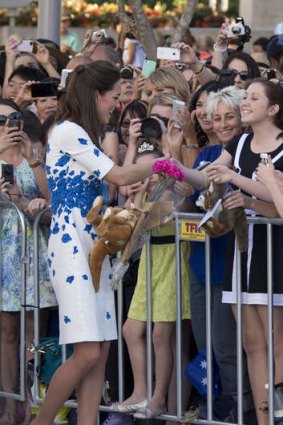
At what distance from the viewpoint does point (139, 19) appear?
38.3 feet

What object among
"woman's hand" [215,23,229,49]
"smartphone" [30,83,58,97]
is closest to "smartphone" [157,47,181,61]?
"smartphone" [30,83,58,97]

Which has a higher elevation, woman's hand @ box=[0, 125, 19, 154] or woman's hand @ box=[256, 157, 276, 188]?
woman's hand @ box=[0, 125, 19, 154]

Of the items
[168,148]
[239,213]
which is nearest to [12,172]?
[168,148]

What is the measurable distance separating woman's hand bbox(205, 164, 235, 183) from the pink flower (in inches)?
6.2

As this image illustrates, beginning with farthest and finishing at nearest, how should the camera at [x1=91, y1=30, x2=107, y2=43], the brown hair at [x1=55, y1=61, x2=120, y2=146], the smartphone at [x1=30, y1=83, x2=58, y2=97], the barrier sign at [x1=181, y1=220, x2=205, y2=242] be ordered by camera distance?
1. the camera at [x1=91, y1=30, x2=107, y2=43]
2. the smartphone at [x1=30, y1=83, x2=58, y2=97]
3. the barrier sign at [x1=181, y1=220, x2=205, y2=242]
4. the brown hair at [x1=55, y1=61, x2=120, y2=146]

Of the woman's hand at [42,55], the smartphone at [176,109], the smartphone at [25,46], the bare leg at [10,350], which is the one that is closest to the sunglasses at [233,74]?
the smartphone at [176,109]

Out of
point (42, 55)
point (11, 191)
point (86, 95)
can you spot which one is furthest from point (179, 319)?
point (42, 55)

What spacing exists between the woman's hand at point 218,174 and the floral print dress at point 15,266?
1428mm

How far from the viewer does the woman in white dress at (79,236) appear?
7.21 metres

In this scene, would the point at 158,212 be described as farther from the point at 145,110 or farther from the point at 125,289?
Result: the point at 145,110

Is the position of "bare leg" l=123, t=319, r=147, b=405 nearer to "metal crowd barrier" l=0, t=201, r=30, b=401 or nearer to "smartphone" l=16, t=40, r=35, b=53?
"metal crowd barrier" l=0, t=201, r=30, b=401

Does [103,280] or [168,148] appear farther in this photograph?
[168,148]

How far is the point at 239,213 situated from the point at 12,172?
1.66 metres

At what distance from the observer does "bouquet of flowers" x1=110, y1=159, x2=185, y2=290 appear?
706cm
